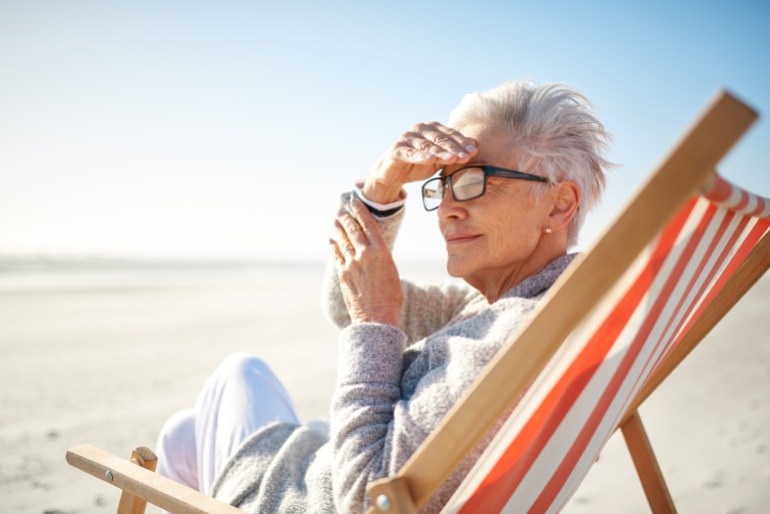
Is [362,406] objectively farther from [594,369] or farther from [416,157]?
[416,157]

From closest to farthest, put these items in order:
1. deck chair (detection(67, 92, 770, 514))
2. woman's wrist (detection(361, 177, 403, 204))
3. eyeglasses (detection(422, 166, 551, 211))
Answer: deck chair (detection(67, 92, 770, 514))
eyeglasses (detection(422, 166, 551, 211))
woman's wrist (detection(361, 177, 403, 204))

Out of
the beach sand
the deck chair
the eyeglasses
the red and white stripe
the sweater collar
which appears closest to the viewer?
the deck chair

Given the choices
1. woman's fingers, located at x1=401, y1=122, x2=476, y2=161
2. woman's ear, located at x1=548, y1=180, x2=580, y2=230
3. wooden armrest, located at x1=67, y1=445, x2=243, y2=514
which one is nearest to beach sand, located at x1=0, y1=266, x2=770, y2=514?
wooden armrest, located at x1=67, y1=445, x2=243, y2=514

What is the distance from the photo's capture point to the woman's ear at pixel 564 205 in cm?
193

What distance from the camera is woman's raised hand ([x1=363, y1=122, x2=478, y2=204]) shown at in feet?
6.11

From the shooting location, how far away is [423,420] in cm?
144

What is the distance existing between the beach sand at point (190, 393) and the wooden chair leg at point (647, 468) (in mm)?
1038

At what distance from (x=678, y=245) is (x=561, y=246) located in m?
0.75

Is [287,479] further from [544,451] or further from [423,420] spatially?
[544,451]

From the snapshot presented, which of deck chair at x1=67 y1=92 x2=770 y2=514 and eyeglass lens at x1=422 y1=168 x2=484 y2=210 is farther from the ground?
eyeglass lens at x1=422 y1=168 x2=484 y2=210

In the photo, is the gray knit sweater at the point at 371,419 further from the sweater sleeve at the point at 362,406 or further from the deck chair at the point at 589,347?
the deck chair at the point at 589,347

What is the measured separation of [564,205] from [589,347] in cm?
80

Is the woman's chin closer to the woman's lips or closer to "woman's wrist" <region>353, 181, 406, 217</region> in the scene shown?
the woman's lips

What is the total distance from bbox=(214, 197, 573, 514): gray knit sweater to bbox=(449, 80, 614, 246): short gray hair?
1.07 feet
